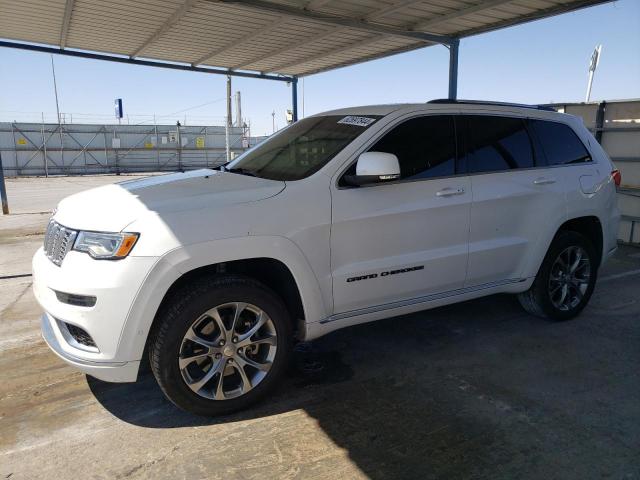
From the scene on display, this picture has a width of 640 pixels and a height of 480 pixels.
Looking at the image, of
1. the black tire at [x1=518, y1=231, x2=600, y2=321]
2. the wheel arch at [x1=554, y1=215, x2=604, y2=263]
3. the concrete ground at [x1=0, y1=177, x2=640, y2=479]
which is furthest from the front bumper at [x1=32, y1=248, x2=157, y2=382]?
the wheel arch at [x1=554, y1=215, x2=604, y2=263]

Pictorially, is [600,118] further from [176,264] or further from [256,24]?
[176,264]

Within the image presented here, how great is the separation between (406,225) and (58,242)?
224 cm

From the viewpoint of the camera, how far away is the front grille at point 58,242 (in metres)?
2.87

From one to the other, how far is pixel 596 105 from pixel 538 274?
5.82 meters

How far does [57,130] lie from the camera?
93.4ft

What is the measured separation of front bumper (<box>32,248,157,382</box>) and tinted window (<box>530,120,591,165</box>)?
345 cm

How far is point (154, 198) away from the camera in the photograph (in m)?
2.98

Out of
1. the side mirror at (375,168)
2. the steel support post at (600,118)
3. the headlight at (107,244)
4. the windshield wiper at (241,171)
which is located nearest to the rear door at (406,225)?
the side mirror at (375,168)

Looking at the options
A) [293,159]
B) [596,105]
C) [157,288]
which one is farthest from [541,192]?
[596,105]

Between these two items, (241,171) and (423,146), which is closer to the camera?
(423,146)

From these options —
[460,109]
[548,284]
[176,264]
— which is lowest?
[548,284]

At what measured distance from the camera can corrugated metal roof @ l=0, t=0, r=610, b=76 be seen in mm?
7148

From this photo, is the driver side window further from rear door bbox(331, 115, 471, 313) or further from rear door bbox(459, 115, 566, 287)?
rear door bbox(459, 115, 566, 287)

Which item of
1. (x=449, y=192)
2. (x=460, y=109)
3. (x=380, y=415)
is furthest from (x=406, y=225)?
(x=380, y=415)
